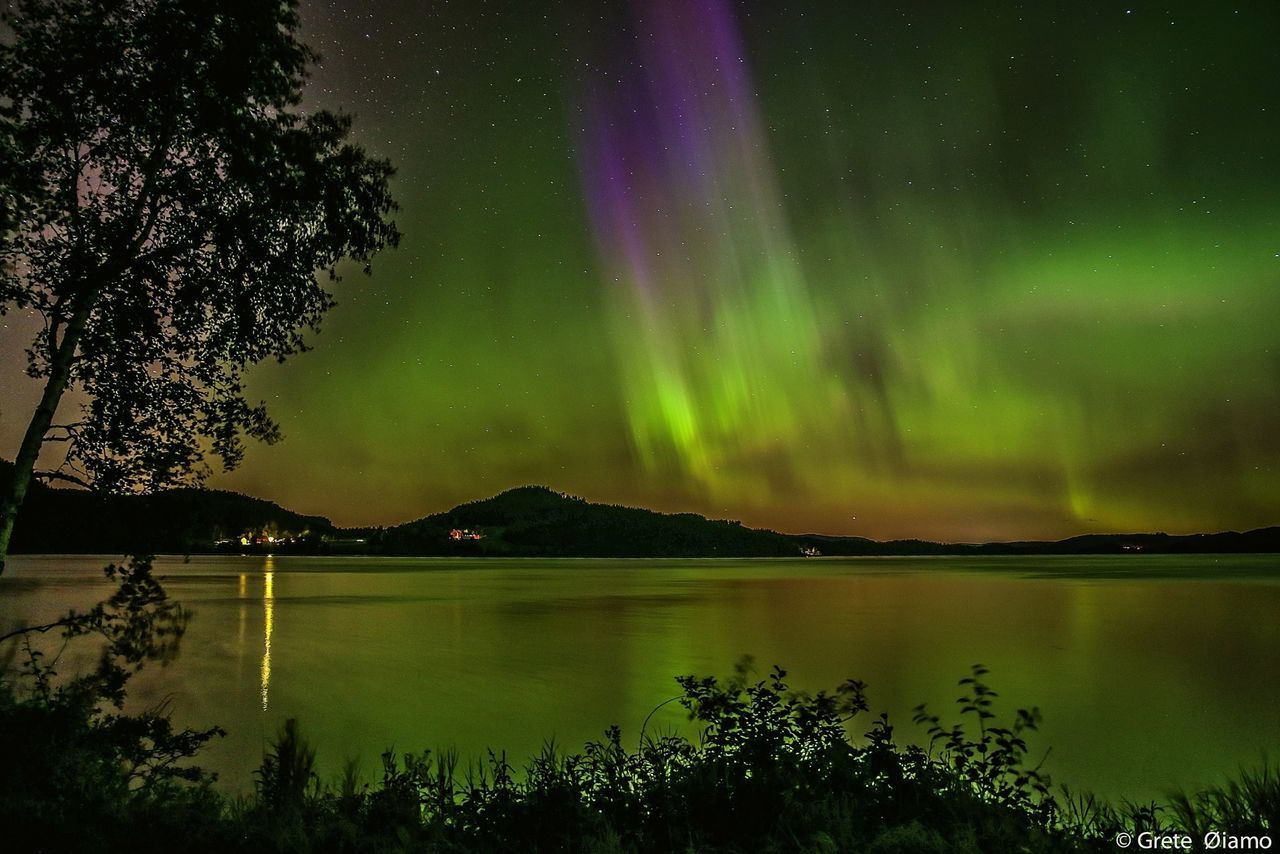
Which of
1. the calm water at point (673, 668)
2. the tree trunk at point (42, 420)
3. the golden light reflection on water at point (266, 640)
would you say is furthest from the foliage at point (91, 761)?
the golden light reflection on water at point (266, 640)

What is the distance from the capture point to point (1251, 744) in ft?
47.2

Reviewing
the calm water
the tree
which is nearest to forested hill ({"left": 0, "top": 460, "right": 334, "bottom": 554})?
the tree

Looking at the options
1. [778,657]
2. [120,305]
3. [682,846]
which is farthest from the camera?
[778,657]

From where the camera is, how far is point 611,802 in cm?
701

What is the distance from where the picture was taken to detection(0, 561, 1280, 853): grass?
5.89 meters

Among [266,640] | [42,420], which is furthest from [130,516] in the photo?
[266,640]

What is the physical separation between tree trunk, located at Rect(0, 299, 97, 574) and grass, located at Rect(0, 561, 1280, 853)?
3.88ft

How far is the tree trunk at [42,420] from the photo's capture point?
734 cm

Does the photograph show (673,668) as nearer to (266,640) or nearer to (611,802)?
(266,640)

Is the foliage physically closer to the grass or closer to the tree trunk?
the grass

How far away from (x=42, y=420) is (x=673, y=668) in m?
19.2

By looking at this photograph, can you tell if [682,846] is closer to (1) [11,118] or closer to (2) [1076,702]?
(1) [11,118]

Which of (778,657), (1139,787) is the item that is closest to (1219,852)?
(1139,787)

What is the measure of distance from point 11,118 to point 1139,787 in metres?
16.6
